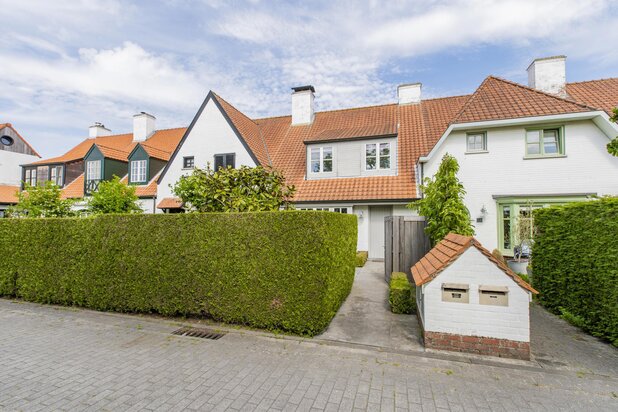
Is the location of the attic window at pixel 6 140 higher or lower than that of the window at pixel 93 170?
higher

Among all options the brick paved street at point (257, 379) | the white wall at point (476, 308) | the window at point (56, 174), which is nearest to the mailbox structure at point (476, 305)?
the white wall at point (476, 308)

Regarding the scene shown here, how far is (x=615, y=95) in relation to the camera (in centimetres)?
1304

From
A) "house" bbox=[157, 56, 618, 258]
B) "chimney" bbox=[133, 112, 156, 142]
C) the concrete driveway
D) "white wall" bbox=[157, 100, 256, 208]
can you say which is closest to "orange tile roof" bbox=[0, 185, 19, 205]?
"chimney" bbox=[133, 112, 156, 142]

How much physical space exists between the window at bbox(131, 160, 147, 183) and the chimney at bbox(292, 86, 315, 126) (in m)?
10.5

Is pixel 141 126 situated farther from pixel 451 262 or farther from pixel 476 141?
pixel 451 262

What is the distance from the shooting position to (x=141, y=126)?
23125 millimetres

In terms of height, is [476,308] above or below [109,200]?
below

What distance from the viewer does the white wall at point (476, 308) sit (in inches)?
186

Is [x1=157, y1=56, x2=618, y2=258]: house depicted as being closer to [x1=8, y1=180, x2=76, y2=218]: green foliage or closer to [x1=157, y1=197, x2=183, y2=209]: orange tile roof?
[x1=157, y1=197, x2=183, y2=209]: orange tile roof

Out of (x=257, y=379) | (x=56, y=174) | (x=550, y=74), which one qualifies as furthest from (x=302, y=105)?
(x=56, y=174)

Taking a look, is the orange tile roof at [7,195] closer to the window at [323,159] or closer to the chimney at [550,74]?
the window at [323,159]

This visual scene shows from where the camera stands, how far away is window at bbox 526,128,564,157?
12.2 meters

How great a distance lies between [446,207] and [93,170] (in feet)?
71.7

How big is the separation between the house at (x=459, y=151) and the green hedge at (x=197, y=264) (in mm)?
6562
